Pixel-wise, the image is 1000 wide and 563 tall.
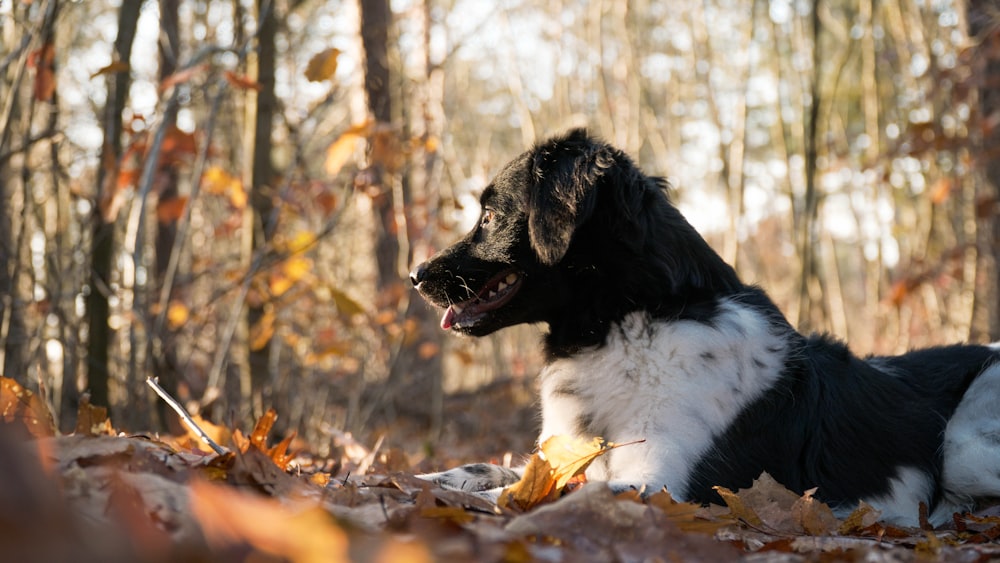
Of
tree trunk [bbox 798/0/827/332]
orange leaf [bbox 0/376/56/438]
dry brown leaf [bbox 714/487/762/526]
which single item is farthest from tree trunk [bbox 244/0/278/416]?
tree trunk [bbox 798/0/827/332]

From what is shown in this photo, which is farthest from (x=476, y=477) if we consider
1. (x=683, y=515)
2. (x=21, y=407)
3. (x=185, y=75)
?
(x=185, y=75)

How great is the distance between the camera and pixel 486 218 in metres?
4.14

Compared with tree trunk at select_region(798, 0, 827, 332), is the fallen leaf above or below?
below

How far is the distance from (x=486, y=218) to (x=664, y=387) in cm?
127

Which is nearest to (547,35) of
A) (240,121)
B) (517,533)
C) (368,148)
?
(240,121)

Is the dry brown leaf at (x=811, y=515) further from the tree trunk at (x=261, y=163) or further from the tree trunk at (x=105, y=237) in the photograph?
the tree trunk at (x=261, y=163)

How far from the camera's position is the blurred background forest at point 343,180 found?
507 centimetres

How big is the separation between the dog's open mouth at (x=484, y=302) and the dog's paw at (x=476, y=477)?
0.67m

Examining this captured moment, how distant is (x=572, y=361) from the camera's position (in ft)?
12.3

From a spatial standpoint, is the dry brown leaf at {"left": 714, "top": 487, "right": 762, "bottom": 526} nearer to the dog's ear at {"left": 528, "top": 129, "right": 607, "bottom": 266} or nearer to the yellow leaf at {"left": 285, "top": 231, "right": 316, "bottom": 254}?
the dog's ear at {"left": 528, "top": 129, "right": 607, "bottom": 266}

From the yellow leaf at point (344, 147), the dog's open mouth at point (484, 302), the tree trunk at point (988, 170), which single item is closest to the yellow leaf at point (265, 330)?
the yellow leaf at point (344, 147)

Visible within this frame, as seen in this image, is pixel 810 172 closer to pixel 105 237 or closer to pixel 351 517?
pixel 105 237

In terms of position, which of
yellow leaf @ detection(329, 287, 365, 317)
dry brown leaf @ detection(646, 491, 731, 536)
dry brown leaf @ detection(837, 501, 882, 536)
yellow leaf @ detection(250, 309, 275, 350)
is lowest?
dry brown leaf @ detection(837, 501, 882, 536)

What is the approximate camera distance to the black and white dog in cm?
338
